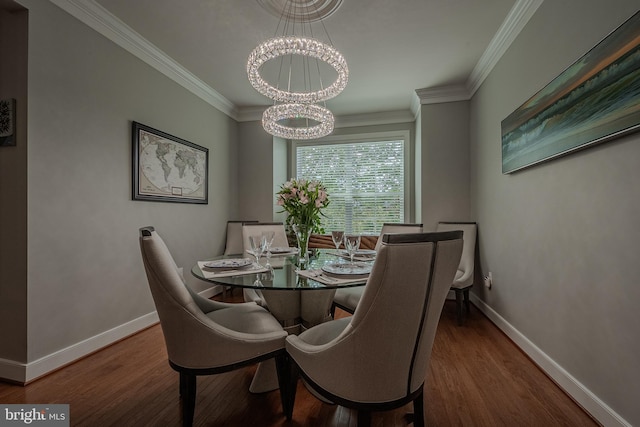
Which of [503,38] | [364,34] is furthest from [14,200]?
[503,38]

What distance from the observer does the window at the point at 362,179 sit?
4277 millimetres

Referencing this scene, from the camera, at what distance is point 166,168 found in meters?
2.88

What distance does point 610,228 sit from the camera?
54.2 inches

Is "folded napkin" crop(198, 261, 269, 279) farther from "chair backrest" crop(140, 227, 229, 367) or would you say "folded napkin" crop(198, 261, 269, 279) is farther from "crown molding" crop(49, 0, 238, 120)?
"crown molding" crop(49, 0, 238, 120)

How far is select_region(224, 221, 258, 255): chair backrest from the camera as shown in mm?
3818

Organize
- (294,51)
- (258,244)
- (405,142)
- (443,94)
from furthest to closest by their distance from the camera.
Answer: (405,142)
(443,94)
(294,51)
(258,244)

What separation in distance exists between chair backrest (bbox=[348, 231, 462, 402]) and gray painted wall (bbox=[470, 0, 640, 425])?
0.91 m

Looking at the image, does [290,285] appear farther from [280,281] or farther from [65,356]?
[65,356]

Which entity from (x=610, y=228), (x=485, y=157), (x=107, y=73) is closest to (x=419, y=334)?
(x=610, y=228)

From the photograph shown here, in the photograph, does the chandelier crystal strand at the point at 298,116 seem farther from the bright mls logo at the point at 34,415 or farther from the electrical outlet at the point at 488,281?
the bright mls logo at the point at 34,415

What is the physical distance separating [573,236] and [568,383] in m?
0.84

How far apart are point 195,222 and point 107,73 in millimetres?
1618

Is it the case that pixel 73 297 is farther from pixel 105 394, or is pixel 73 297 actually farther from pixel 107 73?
pixel 107 73

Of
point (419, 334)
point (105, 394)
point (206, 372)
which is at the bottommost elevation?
point (105, 394)
